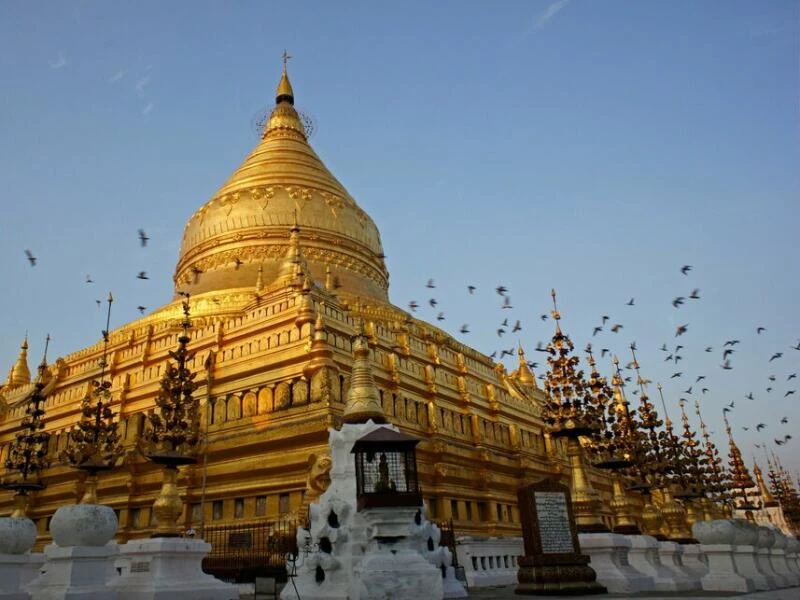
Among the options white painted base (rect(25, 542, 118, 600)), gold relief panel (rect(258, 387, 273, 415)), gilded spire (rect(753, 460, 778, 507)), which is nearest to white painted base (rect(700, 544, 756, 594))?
white painted base (rect(25, 542, 118, 600))

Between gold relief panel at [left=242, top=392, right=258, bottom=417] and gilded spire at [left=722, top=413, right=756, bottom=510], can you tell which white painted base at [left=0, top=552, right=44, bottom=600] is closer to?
gold relief panel at [left=242, top=392, right=258, bottom=417]

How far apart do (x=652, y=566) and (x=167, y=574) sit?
457 inches

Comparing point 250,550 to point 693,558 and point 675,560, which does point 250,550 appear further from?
point 693,558

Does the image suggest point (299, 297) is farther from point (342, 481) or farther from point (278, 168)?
point (278, 168)

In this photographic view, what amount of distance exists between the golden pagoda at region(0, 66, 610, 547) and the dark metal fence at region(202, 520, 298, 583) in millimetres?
930

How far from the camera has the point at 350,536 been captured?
486 inches

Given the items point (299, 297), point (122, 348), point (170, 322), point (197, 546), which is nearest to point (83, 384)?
point (122, 348)

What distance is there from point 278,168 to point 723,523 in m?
35.2

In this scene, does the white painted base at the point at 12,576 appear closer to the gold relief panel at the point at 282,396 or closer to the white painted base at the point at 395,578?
the white painted base at the point at 395,578

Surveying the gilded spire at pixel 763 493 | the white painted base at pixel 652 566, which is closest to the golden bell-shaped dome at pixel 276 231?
the white painted base at pixel 652 566

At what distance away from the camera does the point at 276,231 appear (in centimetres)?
3794

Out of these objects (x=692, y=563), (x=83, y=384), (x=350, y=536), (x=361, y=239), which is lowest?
(x=692, y=563)

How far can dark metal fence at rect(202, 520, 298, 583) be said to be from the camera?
1529 cm

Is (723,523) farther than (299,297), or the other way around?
(299,297)
